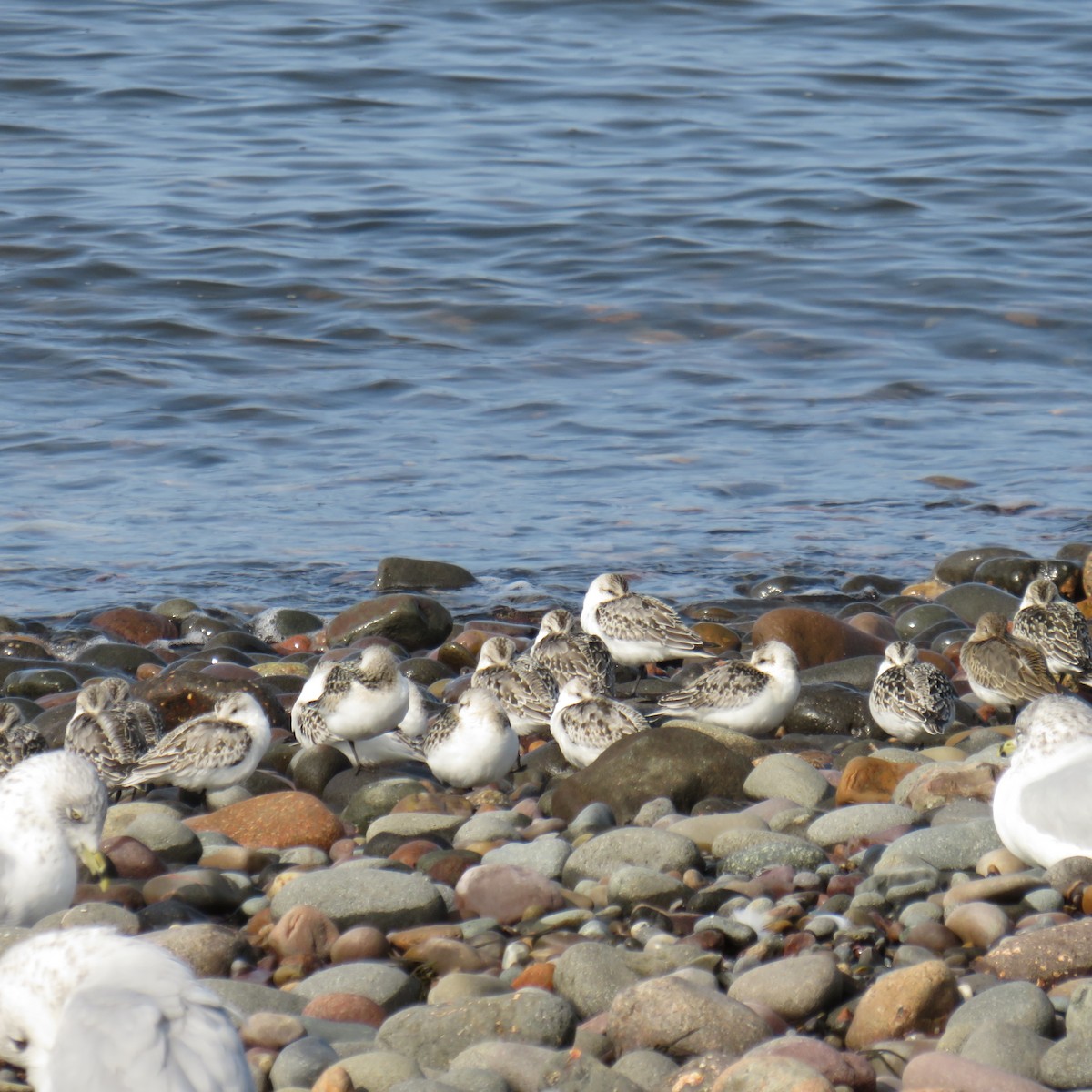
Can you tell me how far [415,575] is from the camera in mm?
12539

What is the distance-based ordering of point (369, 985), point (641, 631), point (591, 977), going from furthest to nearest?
point (641, 631)
point (369, 985)
point (591, 977)

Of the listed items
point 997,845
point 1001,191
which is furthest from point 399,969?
point 1001,191

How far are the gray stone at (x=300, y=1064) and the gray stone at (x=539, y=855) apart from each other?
1604 mm

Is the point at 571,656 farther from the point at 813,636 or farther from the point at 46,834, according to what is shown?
the point at 46,834

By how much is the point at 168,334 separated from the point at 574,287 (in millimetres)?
4562

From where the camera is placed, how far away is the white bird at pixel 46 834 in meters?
5.82

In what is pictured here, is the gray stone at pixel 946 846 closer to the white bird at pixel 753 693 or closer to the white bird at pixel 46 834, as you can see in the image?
the white bird at pixel 753 693

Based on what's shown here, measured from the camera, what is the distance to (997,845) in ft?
20.7

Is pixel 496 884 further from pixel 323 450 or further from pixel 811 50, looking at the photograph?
pixel 811 50

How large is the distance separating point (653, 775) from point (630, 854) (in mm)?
1020

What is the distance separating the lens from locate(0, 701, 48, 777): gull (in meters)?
8.10

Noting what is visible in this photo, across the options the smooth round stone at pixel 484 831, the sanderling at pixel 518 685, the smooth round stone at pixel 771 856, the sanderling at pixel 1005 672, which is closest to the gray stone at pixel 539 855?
the smooth round stone at pixel 484 831

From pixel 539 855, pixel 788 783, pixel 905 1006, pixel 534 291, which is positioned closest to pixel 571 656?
pixel 788 783

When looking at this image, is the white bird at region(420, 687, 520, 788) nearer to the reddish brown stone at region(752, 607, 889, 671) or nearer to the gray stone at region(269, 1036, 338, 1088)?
the reddish brown stone at region(752, 607, 889, 671)
